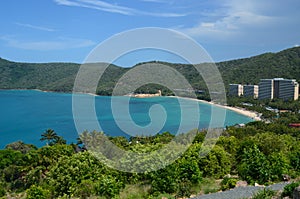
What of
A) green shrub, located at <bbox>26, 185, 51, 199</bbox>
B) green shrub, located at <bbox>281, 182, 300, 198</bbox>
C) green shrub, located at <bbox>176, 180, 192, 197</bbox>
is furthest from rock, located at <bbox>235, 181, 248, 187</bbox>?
green shrub, located at <bbox>26, 185, 51, 199</bbox>

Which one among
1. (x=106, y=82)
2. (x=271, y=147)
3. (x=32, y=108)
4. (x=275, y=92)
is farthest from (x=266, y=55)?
(x=271, y=147)

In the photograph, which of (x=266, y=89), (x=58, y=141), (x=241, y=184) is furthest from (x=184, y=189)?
(x=266, y=89)

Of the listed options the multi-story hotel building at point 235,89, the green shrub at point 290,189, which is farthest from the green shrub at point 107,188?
the multi-story hotel building at point 235,89

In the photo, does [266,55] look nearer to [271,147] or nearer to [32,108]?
[32,108]

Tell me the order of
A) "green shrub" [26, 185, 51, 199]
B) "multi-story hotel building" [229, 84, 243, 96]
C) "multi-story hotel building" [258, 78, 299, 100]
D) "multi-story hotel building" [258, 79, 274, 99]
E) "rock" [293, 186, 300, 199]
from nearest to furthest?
"rock" [293, 186, 300, 199]
"green shrub" [26, 185, 51, 199]
"multi-story hotel building" [258, 78, 299, 100]
"multi-story hotel building" [258, 79, 274, 99]
"multi-story hotel building" [229, 84, 243, 96]

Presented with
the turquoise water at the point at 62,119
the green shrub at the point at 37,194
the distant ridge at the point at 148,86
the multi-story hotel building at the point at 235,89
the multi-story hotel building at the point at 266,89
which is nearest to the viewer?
the green shrub at the point at 37,194

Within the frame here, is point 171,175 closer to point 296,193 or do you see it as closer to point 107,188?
point 107,188

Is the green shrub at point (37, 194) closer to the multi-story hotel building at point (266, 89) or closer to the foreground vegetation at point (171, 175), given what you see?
the foreground vegetation at point (171, 175)

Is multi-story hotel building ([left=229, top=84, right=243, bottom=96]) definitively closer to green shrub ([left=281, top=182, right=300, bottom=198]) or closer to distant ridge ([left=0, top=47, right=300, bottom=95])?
distant ridge ([left=0, top=47, right=300, bottom=95])
